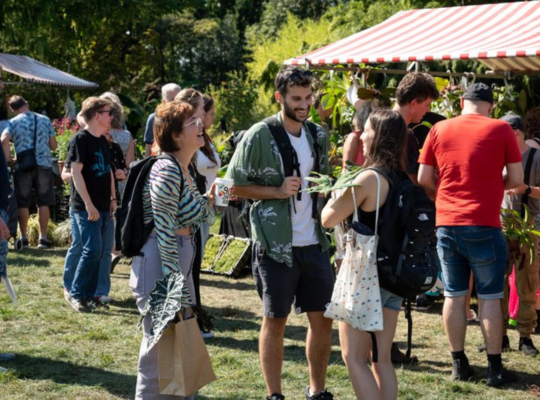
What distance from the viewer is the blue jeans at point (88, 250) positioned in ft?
25.0

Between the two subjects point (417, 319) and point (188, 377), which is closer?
point (188, 377)

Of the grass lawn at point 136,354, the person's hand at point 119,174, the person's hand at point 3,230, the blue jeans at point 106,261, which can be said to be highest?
the person's hand at point 119,174

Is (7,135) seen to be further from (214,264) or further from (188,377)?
(188,377)

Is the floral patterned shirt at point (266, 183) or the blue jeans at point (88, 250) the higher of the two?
the floral patterned shirt at point (266, 183)

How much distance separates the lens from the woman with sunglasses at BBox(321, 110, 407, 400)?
407 cm

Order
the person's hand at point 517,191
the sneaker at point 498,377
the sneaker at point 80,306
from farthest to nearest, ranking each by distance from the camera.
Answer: the sneaker at point 80,306 → the person's hand at point 517,191 → the sneaker at point 498,377

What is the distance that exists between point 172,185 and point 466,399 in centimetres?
241

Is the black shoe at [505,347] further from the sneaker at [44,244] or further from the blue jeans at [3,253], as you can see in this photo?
the sneaker at [44,244]

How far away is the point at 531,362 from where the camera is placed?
6121 millimetres

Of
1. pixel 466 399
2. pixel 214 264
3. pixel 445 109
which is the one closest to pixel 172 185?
pixel 466 399

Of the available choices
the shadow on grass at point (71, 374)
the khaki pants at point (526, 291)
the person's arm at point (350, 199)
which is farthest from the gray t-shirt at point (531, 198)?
the shadow on grass at point (71, 374)

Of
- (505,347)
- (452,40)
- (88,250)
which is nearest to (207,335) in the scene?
(88,250)

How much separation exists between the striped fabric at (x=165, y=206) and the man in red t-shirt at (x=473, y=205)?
2.02 metres

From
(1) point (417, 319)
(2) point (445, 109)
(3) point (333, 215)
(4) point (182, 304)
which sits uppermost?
(2) point (445, 109)
